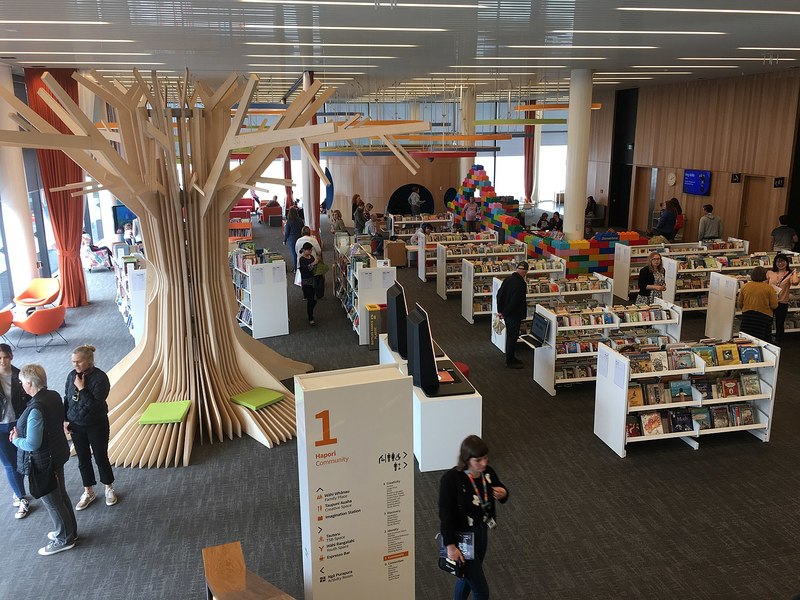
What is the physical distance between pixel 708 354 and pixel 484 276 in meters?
5.02

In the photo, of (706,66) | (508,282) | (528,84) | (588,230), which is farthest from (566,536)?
(528,84)

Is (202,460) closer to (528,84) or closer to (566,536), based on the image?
(566,536)

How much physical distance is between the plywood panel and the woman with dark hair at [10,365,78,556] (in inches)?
733

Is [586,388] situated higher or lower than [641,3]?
lower

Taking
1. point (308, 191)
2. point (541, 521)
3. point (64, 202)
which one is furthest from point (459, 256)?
point (541, 521)

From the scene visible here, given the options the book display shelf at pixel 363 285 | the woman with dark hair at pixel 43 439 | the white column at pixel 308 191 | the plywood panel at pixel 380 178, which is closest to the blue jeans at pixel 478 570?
the woman with dark hair at pixel 43 439

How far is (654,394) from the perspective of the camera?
679cm

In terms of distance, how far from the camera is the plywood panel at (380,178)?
2339 cm

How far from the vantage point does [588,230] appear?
17.3 metres

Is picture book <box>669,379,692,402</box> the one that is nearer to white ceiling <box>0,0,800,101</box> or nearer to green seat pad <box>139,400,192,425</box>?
white ceiling <box>0,0,800,101</box>

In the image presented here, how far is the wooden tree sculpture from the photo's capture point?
6.82m

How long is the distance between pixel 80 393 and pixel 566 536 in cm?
416

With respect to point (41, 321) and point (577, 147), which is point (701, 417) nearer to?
point (577, 147)

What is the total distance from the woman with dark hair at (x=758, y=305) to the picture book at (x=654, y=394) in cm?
278
